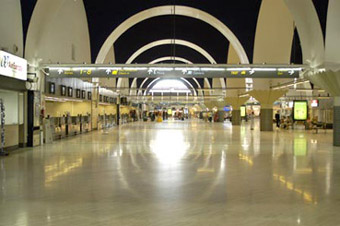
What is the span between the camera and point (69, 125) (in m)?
21.2

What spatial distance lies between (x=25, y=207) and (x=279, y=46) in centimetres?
2320

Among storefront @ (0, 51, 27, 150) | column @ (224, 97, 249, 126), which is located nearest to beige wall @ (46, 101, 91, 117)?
storefront @ (0, 51, 27, 150)

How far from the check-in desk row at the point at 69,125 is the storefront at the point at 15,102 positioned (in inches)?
110

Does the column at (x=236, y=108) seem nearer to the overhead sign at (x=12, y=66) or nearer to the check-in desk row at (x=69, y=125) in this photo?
the check-in desk row at (x=69, y=125)

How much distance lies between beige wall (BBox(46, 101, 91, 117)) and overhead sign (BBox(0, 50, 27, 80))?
19.8 feet

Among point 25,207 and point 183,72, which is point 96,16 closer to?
point 183,72

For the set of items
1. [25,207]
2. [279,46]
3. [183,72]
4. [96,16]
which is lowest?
[25,207]

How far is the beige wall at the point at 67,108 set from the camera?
2071cm

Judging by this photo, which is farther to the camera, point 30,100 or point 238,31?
point 238,31

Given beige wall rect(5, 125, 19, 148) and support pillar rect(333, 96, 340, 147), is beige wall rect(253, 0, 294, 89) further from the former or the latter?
beige wall rect(5, 125, 19, 148)

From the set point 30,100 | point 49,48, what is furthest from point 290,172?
point 49,48

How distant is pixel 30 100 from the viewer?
15.2 metres

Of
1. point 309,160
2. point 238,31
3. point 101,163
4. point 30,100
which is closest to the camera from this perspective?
point 101,163

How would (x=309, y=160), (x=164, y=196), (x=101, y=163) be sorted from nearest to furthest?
(x=164, y=196) → (x=101, y=163) → (x=309, y=160)
